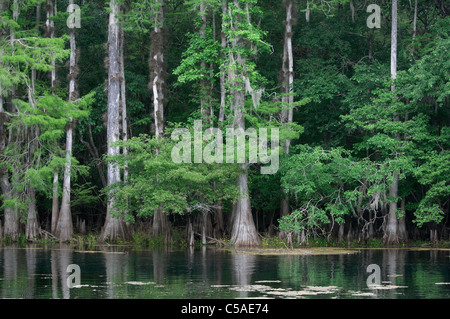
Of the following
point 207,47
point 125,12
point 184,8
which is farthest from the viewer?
point 184,8

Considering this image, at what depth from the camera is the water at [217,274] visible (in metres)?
14.2

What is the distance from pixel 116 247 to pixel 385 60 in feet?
47.9

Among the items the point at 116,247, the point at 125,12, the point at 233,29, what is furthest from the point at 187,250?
the point at 125,12

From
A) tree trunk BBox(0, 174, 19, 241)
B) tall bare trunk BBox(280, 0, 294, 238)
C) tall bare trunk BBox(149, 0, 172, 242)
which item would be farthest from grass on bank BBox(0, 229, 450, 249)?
tall bare trunk BBox(149, 0, 172, 242)

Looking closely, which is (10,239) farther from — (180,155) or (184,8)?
(184,8)

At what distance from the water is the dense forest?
317cm

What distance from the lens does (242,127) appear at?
28.3m

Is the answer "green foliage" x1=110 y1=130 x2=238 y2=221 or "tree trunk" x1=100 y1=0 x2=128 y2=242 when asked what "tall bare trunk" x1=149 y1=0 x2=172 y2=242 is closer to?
"tree trunk" x1=100 y1=0 x2=128 y2=242

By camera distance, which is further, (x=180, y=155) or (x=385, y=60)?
(x=385, y=60)

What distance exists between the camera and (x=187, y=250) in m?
25.6

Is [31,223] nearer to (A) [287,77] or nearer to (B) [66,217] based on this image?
(B) [66,217]

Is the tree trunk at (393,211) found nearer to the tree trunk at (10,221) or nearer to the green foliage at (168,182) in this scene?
the green foliage at (168,182)

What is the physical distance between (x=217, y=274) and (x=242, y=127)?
11.5m

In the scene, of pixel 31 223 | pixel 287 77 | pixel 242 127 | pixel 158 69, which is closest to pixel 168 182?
pixel 242 127
